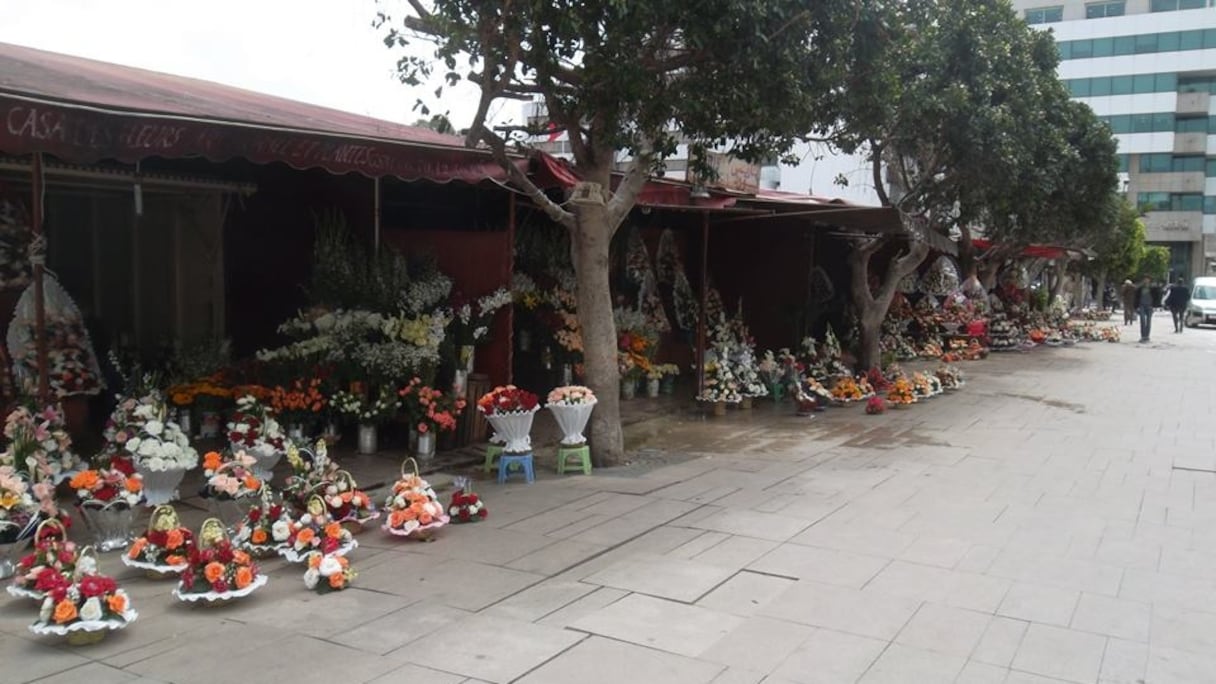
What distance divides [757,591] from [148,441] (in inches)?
142

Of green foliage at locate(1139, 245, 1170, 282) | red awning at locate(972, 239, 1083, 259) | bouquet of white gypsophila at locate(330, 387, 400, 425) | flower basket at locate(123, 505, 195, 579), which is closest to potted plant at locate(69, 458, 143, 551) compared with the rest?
flower basket at locate(123, 505, 195, 579)

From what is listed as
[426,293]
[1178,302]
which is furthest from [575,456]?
[1178,302]

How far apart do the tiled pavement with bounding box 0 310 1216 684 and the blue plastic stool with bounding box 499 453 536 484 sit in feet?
0.60

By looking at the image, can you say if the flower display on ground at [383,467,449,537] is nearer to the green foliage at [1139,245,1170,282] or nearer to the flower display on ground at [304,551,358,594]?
the flower display on ground at [304,551,358,594]

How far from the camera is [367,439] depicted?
25.5 feet

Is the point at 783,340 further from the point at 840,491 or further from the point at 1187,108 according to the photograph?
the point at 1187,108

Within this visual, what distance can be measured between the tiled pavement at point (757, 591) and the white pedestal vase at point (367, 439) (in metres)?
1.44

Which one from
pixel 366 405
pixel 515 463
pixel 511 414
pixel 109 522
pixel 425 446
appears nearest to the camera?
pixel 109 522

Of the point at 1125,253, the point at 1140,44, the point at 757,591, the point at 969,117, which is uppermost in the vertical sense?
the point at 1140,44

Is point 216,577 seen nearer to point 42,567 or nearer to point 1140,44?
point 42,567

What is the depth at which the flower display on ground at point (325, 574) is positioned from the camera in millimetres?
4617

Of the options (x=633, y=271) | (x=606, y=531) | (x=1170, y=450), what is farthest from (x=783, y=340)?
(x=606, y=531)

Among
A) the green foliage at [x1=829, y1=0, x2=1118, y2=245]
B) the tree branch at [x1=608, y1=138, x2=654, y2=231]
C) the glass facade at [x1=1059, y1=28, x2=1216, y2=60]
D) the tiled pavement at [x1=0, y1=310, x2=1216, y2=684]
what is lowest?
the tiled pavement at [x1=0, y1=310, x2=1216, y2=684]

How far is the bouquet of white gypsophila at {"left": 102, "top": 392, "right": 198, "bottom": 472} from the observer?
5383 mm
